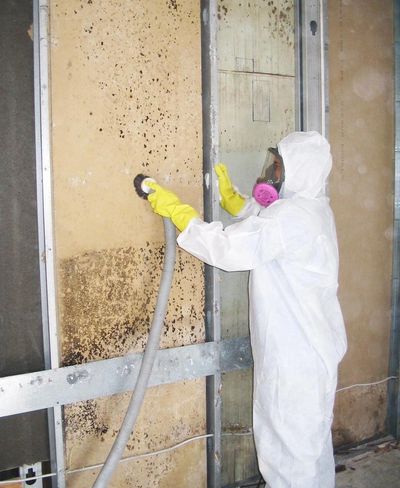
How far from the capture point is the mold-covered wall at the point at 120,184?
129 cm

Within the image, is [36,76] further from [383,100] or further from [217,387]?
[383,100]

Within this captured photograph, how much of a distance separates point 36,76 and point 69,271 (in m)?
0.65

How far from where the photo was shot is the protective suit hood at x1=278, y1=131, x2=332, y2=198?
54.4 inches

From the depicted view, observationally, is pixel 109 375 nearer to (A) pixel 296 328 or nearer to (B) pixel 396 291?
(A) pixel 296 328

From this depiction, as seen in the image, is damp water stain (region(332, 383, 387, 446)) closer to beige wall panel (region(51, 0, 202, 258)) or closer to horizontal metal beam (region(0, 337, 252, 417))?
horizontal metal beam (region(0, 337, 252, 417))

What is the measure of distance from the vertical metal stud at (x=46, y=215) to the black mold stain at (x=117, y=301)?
4 centimetres

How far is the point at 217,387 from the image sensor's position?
61.1 inches

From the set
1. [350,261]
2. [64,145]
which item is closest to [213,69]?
[64,145]

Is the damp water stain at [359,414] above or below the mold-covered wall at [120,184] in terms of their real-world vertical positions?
below

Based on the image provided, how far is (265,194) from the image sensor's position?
4.56 feet

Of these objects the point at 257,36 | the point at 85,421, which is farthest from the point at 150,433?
the point at 257,36

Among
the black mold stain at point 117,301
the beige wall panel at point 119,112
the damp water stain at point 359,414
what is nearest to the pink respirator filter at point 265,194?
the beige wall panel at point 119,112

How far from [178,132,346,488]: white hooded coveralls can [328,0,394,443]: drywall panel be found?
1.74 feet

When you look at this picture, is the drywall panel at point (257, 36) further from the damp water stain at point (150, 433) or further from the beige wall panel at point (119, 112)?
the damp water stain at point (150, 433)
